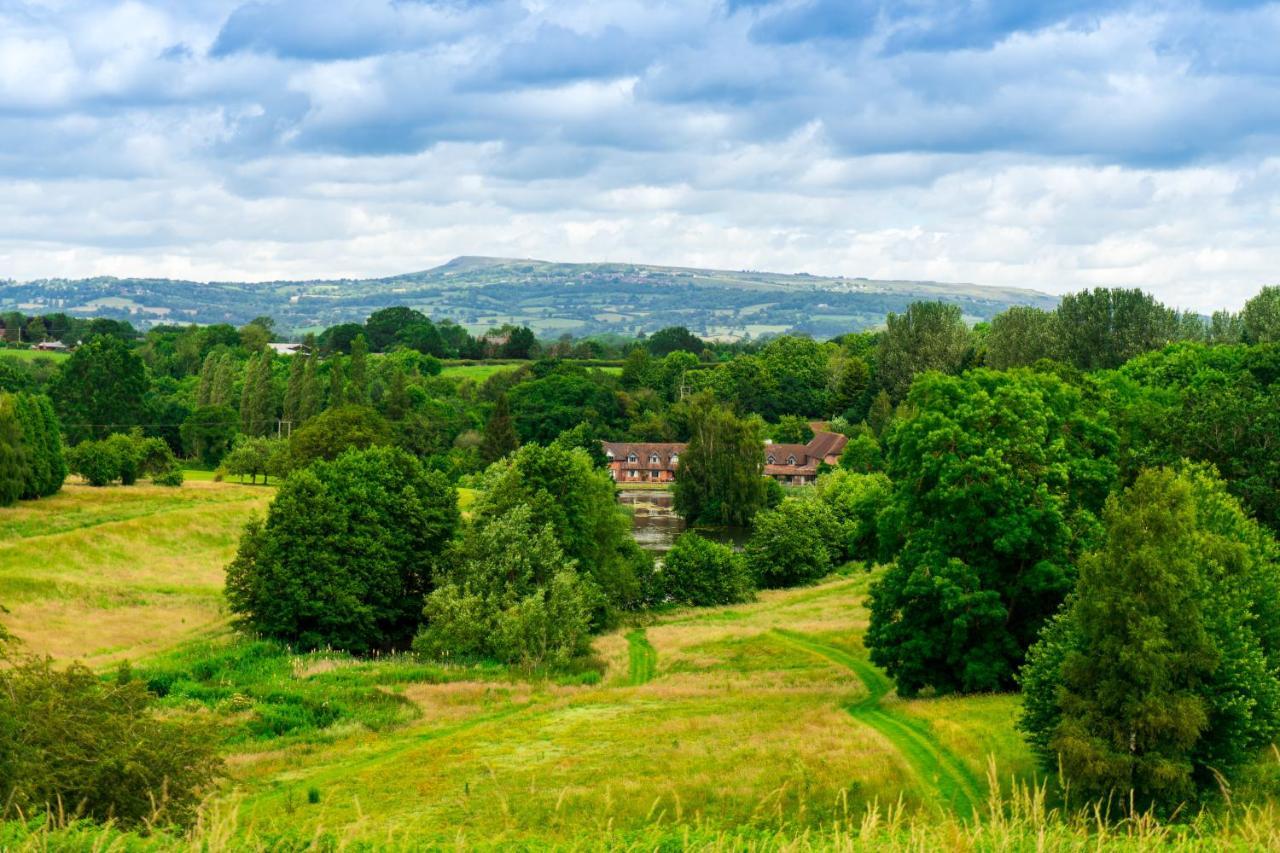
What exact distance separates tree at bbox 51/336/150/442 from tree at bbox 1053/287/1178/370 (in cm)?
9086

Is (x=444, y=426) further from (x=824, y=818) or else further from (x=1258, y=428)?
(x=824, y=818)

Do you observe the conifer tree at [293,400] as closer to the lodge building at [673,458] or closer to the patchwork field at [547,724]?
the lodge building at [673,458]

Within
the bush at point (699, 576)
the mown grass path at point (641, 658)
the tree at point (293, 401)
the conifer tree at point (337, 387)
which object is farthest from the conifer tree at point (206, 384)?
the mown grass path at point (641, 658)

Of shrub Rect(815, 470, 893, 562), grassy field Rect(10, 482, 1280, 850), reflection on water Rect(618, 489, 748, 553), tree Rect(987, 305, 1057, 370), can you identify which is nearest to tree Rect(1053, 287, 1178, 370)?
tree Rect(987, 305, 1057, 370)

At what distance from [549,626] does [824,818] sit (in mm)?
24971

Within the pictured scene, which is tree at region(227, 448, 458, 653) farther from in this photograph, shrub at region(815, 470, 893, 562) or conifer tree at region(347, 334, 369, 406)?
conifer tree at region(347, 334, 369, 406)

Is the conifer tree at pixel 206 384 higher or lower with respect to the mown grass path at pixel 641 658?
higher

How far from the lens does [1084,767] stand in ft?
73.9

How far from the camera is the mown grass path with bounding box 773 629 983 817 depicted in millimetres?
25203

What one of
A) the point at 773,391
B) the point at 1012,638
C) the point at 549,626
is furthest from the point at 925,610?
the point at 773,391

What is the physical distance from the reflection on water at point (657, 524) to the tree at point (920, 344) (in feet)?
98.5

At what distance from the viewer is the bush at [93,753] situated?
16906 millimetres

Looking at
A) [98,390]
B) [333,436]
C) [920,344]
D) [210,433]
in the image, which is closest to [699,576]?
[333,436]

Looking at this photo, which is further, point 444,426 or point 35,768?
point 444,426
